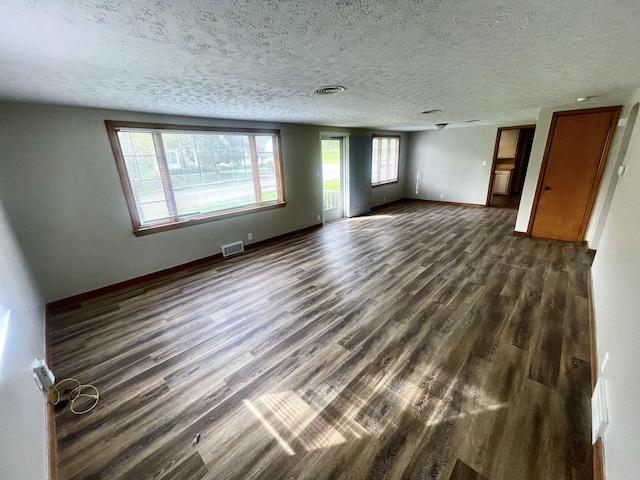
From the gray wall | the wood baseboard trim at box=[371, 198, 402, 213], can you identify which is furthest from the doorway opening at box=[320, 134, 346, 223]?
the gray wall

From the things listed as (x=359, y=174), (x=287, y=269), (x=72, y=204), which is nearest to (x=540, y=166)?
(x=359, y=174)

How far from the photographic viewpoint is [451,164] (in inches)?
284

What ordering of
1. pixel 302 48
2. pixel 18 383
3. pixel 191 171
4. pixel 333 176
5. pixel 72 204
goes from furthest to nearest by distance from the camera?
1. pixel 333 176
2. pixel 191 171
3. pixel 72 204
4. pixel 302 48
5. pixel 18 383

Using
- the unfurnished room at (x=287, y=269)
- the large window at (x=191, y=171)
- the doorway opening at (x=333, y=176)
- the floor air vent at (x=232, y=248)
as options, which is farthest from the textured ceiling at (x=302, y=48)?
the doorway opening at (x=333, y=176)

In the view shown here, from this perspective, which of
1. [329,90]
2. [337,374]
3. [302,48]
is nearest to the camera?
[302,48]

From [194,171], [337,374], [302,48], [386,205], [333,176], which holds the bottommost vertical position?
[337,374]

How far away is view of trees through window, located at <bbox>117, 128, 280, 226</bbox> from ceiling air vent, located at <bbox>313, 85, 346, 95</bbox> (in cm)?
210

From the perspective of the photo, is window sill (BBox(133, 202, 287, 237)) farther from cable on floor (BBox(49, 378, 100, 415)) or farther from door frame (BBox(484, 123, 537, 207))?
door frame (BBox(484, 123, 537, 207))

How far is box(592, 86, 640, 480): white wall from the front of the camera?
1.05 metres

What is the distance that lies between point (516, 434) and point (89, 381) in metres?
2.82

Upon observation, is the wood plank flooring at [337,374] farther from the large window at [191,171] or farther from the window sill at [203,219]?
the large window at [191,171]

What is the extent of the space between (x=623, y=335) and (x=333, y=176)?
207 inches

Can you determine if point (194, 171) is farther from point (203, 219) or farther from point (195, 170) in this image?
point (203, 219)

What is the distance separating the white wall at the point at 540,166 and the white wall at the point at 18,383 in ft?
18.7
